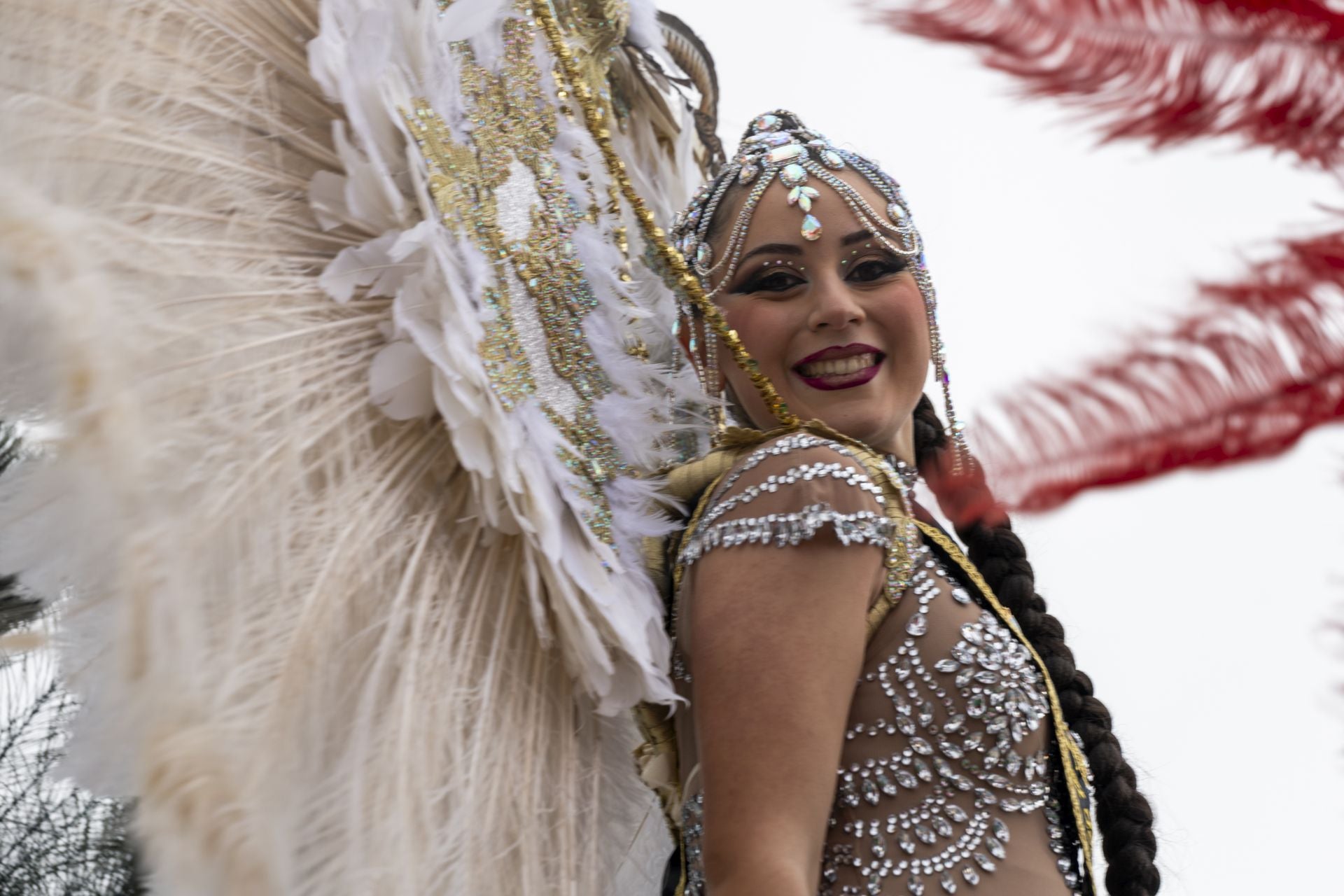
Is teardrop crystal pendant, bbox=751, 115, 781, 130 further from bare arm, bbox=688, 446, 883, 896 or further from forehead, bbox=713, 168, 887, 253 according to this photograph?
bare arm, bbox=688, 446, 883, 896

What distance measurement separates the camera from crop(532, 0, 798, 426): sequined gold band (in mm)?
1639

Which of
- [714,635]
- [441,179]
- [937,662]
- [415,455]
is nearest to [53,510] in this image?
[415,455]

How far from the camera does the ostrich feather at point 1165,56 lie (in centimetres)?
57

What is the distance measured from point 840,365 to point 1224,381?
1.20 m

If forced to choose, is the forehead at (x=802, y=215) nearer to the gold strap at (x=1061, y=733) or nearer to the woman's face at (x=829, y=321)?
the woman's face at (x=829, y=321)

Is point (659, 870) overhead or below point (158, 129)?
below

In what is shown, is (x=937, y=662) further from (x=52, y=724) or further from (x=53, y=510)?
(x=52, y=724)

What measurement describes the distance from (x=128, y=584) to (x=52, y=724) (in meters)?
1.05

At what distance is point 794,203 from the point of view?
176cm

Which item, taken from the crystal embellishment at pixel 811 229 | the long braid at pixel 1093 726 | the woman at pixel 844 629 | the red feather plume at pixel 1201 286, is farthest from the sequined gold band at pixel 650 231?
the red feather plume at pixel 1201 286

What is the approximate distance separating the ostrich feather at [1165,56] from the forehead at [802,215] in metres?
1.14

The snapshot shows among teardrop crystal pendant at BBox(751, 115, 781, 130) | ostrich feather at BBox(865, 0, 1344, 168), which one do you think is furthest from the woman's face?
ostrich feather at BBox(865, 0, 1344, 168)

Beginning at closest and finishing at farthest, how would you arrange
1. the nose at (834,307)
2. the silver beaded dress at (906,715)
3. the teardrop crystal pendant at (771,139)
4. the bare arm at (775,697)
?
the bare arm at (775,697) < the silver beaded dress at (906,715) < the nose at (834,307) < the teardrop crystal pendant at (771,139)

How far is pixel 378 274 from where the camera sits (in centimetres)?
143
